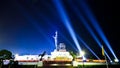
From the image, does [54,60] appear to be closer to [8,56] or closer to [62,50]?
[62,50]

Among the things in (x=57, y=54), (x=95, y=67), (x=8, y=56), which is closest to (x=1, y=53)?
(x=8, y=56)

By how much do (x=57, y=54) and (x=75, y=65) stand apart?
33.1ft

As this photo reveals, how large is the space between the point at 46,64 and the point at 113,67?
775 inches

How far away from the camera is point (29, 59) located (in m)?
78.9

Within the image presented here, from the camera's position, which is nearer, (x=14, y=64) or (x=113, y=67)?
(x=14, y=64)

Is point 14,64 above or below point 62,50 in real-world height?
below

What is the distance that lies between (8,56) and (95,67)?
27579mm

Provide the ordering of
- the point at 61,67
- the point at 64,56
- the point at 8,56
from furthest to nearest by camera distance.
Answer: the point at 64,56 < the point at 61,67 < the point at 8,56

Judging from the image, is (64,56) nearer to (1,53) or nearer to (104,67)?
(104,67)

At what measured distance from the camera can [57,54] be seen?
7281cm

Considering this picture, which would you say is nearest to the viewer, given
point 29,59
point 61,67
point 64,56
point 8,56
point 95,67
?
point 8,56

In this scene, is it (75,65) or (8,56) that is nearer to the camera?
(8,56)

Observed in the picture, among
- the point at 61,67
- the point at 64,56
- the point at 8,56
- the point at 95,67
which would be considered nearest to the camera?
the point at 8,56

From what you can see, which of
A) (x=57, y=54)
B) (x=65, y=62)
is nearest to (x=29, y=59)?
(x=57, y=54)
